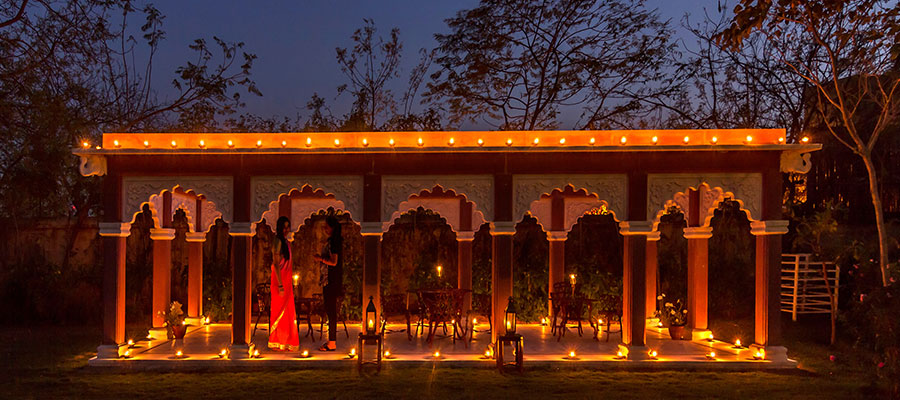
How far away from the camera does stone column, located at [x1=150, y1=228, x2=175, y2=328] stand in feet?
34.0

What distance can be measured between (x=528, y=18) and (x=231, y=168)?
1134 cm

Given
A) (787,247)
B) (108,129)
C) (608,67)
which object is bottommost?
(787,247)

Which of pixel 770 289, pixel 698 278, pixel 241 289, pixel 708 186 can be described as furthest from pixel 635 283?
pixel 241 289

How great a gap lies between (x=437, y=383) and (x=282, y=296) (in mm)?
2392

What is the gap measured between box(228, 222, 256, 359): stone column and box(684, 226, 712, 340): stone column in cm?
613

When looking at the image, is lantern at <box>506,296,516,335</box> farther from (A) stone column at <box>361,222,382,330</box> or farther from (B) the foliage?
(B) the foliage

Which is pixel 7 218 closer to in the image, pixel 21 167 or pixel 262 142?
pixel 21 167

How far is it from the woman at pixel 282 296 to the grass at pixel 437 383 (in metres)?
0.67

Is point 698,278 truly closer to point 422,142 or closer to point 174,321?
point 422,142

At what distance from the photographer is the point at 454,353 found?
910cm

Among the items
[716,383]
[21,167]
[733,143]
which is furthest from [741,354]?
[21,167]

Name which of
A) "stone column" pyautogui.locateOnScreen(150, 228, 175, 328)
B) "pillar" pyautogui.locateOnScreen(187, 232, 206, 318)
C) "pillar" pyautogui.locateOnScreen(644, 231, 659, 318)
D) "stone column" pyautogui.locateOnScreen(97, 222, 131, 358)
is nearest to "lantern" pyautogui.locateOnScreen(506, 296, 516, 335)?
"pillar" pyautogui.locateOnScreen(644, 231, 659, 318)

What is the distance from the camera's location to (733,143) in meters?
8.73

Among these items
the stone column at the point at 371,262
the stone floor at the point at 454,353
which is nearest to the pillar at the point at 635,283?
the stone floor at the point at 454,353
